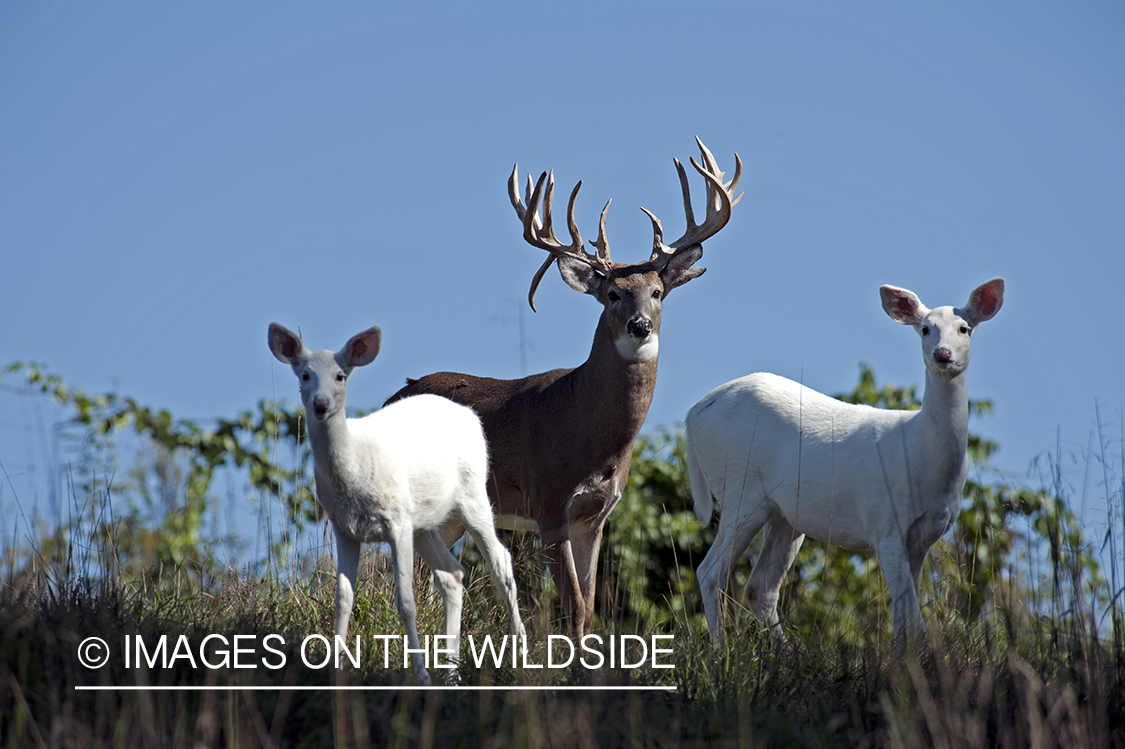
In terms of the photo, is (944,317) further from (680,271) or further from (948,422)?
(680,271)

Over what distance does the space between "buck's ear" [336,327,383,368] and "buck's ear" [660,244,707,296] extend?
261 centimetres

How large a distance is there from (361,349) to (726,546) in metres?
2.82

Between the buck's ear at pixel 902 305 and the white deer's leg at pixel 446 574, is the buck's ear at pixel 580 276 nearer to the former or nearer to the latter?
the buck's ear at pixel 902 305

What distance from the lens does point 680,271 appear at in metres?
7.09

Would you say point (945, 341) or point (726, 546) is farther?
point (726, 546)

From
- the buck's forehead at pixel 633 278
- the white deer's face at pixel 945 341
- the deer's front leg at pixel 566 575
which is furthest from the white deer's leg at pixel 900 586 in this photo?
the buck's forehead at pixel 633 278

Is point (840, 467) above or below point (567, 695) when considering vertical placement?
above

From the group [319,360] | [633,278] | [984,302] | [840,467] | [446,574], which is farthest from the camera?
[633,278]

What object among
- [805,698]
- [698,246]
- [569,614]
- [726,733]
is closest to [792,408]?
[698,246]

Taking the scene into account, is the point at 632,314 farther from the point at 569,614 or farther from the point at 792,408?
the point at 569,614

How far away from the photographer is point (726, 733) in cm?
430

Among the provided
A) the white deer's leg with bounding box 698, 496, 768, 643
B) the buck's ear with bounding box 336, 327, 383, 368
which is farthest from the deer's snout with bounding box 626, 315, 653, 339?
the buck's ear with bounding box 336, 327, 383, 368

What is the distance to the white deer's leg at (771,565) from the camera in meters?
7.03

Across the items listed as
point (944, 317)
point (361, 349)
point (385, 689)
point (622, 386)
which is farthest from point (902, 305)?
point (385, 689)
